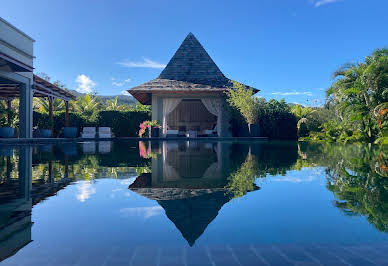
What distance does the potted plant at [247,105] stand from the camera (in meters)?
17.6

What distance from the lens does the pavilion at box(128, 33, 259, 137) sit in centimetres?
1920

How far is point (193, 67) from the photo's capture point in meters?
21.5

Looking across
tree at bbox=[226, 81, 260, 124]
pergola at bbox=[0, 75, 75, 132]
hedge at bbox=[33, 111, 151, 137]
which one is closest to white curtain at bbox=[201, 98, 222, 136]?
tree at bbox=[226, 81, 260, 124]

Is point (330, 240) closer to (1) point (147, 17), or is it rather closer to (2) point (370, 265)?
(2) point (370, 265)

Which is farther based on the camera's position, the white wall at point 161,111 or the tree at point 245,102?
the white wall at point 161,111

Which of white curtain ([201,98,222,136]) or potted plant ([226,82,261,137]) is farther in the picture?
white curtain ([201,98,222,136])

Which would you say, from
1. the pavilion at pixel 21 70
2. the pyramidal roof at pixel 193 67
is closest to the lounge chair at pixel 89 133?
the pavilion at pixel 21 70

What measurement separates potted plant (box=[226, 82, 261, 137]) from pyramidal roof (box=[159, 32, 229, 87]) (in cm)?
190

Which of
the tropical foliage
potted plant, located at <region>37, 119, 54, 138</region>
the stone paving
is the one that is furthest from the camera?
potted plant, located at <region>37, 119, 54, 138</region>

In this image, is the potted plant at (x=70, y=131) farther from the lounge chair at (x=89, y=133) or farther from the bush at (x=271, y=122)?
the bush at (x=271, y=122)

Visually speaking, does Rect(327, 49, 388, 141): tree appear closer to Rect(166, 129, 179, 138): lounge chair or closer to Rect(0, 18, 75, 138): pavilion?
Rect(166, 129, 179, 138): lounge chair

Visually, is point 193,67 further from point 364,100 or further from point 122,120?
point 364,100

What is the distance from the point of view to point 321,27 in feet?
123

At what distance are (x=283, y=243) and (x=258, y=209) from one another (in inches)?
26.9
